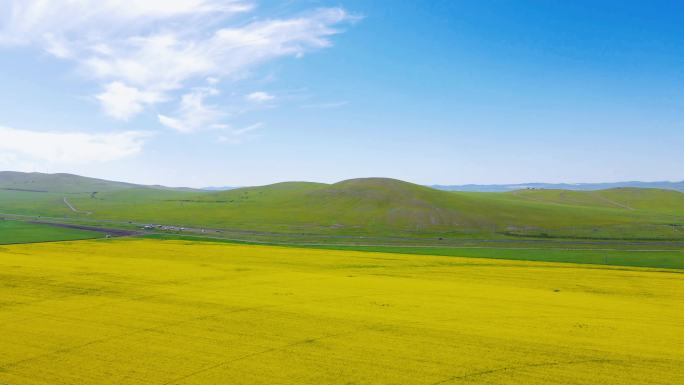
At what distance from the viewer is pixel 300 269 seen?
46.1 metres

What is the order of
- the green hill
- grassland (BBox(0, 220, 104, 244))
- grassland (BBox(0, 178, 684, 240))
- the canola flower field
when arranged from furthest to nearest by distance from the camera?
the green hill
grassland (BBox(0, 178, 684, 240))
grassland (BBox(0, 220, 104, 244))
the canola flower field

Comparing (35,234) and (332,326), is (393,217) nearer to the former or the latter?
(35,234)

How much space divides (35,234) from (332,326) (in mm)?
78679

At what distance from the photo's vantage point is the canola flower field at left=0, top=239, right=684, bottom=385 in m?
17.4

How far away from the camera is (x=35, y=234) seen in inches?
3135

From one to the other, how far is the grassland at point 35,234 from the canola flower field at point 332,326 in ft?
117

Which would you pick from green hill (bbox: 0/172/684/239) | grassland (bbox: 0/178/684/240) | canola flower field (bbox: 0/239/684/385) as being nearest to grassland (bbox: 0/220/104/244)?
grassland (bbox: 0/178/684/240)

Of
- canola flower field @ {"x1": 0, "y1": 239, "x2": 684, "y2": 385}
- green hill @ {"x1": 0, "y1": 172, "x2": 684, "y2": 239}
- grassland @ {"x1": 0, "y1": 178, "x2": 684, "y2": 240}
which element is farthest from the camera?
green hill @ {"x1": 0, "y1": 172, "x2": 684, "y2": 239}

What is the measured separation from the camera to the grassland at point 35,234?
72.1 metres

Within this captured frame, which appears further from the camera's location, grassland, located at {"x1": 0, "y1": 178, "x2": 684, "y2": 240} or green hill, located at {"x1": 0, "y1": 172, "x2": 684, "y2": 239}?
green hill, located at {"x1": 0, "y1": 172, "x2": 684, "y2": 239}

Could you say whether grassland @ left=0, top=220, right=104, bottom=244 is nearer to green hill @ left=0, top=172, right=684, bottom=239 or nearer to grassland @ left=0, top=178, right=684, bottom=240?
grassland @ left=0, top=178, right=684, bottom=240

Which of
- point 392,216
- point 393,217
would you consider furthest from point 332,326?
point 392,216

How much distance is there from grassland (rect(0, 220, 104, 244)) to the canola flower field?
117ft

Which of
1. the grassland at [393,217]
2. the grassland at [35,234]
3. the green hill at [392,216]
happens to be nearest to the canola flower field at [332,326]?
the grassland at [35,234]
